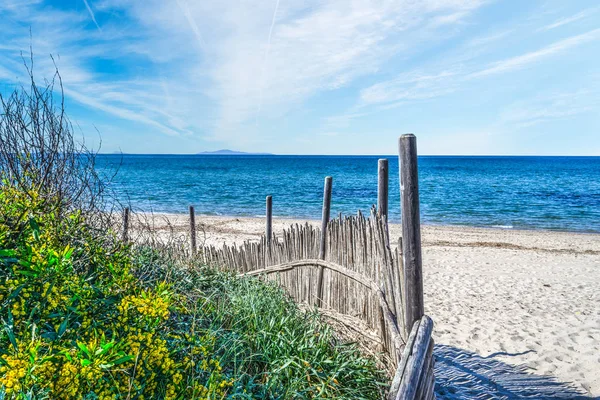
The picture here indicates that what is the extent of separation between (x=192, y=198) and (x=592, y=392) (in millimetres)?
24256

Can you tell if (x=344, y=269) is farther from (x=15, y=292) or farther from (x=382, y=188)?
(x=15, y=292)

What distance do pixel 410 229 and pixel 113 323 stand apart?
1.69m

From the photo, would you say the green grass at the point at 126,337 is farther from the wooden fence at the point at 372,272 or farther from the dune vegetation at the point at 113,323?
the wooden fence at the point at 372,272

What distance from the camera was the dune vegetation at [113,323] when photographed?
60.6 inches

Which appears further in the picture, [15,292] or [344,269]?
[344,269]

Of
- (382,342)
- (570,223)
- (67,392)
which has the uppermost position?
(67,392)

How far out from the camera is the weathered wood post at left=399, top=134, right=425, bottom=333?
6.82 ft

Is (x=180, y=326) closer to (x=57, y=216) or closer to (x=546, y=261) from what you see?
(x=57, y=216)

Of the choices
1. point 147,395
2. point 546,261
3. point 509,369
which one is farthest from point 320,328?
point 546,261

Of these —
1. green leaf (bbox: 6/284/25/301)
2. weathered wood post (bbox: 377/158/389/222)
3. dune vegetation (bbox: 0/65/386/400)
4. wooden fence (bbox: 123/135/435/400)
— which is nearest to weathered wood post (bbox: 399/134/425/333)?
wooden fence (bbox: 123/135/435/400)

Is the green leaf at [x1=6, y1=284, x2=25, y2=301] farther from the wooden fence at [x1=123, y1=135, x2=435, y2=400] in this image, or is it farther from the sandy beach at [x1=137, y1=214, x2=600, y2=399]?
the sandy beach at [x1=137, y1=214, x2=600, y2=399]

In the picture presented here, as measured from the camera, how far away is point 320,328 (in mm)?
3047

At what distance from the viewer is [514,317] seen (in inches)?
203

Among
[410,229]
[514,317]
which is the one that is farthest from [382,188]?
[514,317]
